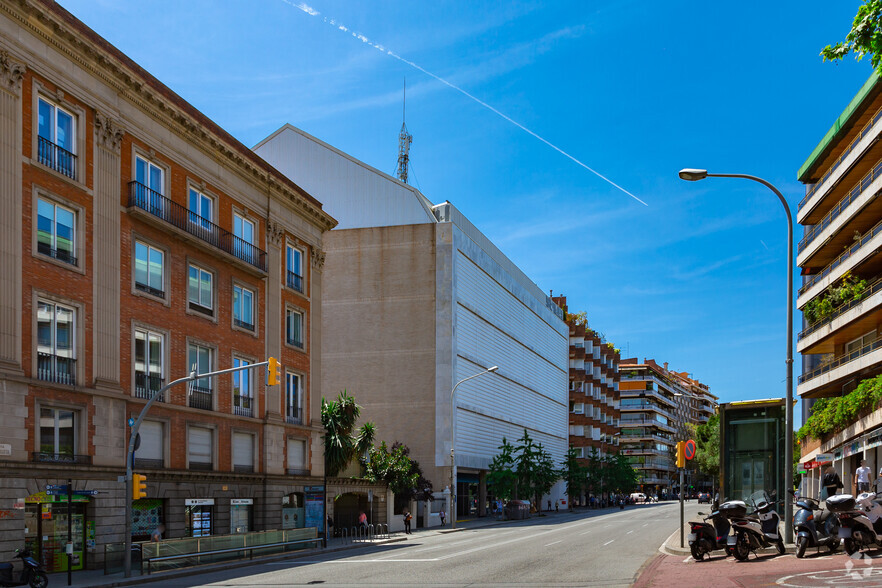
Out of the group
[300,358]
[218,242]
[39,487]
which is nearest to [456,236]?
[300,358]

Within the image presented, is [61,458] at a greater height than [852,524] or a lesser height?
greater

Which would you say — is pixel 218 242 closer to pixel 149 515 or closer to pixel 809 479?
pixel 149 515

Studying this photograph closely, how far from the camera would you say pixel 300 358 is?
44625 millimetres

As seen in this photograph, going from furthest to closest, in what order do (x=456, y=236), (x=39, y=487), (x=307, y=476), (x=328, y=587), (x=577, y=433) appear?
(x=577, y=433), (x=456, y=236), (x=307, y=476), (x=39, y=487), (x=328, y=587)

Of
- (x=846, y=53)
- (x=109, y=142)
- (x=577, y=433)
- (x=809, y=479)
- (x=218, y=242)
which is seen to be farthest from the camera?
(x=577, y=433)

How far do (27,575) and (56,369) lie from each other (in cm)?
677

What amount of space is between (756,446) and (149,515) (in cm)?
2087

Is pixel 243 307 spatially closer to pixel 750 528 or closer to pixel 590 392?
pixel 750 528

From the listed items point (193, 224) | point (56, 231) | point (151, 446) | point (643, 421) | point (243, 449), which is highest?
point (193, 224)

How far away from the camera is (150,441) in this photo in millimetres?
32719

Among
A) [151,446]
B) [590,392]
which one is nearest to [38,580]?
[151,446]

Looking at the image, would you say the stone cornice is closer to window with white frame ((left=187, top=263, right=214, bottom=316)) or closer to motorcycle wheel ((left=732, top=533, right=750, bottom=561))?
window with white frame ((left=187, top=263, right=214, bottom=316))

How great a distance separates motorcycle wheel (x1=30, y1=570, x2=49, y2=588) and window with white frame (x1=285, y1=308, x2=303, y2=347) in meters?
21.5

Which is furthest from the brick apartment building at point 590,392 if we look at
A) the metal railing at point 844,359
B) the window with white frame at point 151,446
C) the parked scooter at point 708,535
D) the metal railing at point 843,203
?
the parked scooter at point 708,535
